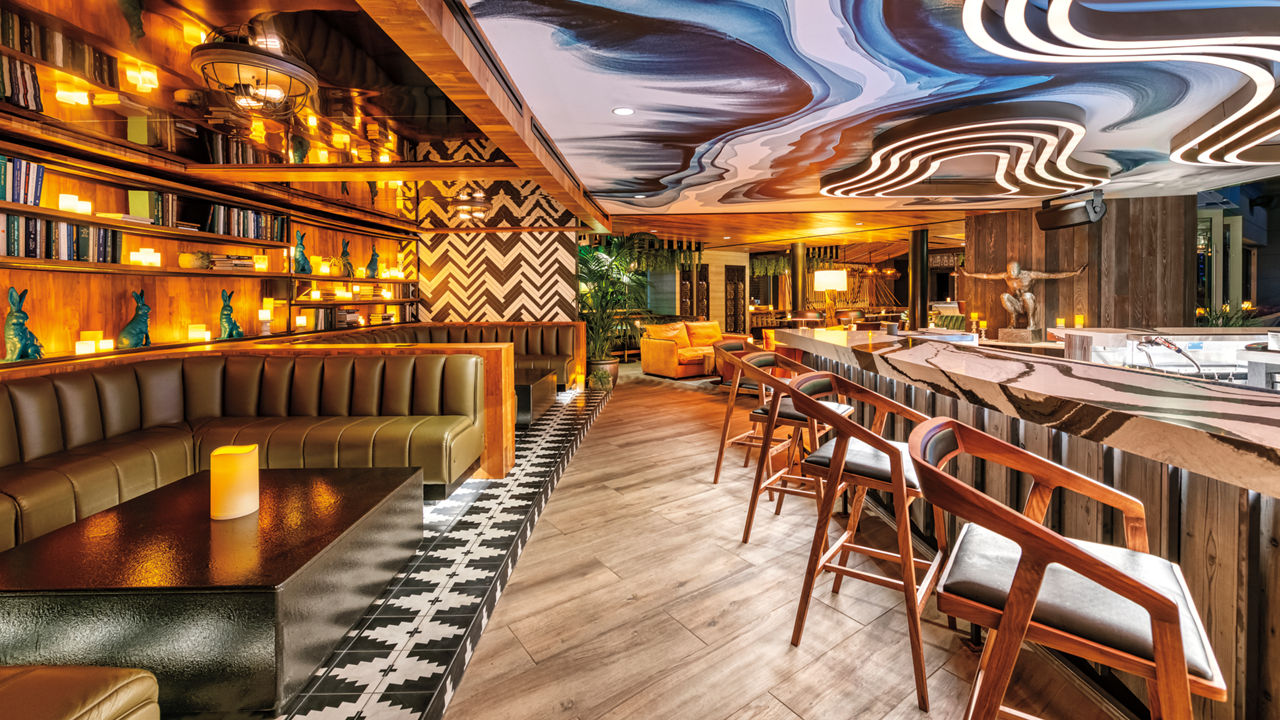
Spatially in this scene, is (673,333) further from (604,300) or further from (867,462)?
(867,462)

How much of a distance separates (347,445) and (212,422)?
101 cm

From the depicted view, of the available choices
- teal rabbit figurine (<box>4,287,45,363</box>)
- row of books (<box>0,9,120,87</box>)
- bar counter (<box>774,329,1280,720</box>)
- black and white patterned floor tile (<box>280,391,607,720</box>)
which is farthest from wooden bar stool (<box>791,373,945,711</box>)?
row of books (<box>0,9,120,87</box>)

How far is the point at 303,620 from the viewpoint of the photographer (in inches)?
67.2

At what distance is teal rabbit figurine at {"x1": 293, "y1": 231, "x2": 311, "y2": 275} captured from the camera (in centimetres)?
548

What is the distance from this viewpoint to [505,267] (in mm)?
7648

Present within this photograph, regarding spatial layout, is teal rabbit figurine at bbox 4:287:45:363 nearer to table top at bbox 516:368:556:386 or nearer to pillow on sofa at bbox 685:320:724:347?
table top at bbox 516:368:556:386

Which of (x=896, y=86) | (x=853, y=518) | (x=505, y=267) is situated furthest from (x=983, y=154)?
(x=505, y=267)

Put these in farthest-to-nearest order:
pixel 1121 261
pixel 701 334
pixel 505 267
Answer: pixel 701 334 → pixel 505 267 → pixel 1121 261

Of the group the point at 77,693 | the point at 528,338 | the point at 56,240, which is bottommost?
the point at 77,693

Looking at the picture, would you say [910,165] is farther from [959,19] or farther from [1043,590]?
[1043,590]

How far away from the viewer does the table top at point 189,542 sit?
1.58 metres

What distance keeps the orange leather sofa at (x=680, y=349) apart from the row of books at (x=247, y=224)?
513cm

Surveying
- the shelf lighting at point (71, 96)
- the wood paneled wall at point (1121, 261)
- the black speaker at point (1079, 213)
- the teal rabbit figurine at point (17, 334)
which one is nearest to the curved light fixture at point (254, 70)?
the shelf lighting at point (71, 96)

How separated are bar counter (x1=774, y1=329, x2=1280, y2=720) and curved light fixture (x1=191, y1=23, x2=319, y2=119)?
3.29 meters
